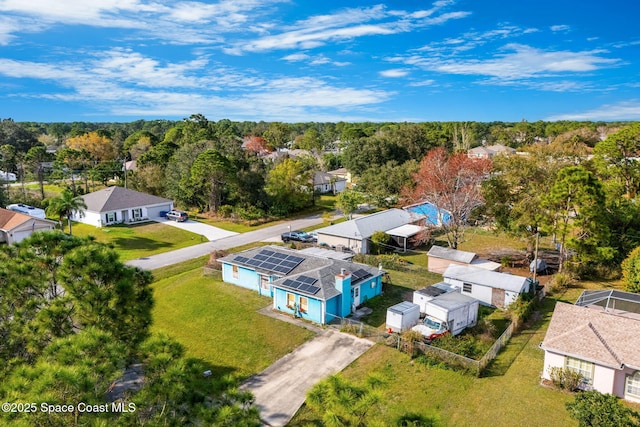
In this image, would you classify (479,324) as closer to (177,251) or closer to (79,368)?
(79,368)

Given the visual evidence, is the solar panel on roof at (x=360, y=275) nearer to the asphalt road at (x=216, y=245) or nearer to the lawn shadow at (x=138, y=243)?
the asphalt road at (x=216, y=245)

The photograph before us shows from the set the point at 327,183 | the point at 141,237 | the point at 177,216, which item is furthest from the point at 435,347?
the point at 327,183

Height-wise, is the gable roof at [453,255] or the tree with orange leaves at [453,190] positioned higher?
the tree with orange leaves at [453,190]

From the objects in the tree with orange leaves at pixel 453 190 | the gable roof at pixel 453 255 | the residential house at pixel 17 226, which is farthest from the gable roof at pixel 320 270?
the residential house at pixel 17 226

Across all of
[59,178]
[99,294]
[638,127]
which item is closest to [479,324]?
[99,294]

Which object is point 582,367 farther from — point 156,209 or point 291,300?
point 156,209

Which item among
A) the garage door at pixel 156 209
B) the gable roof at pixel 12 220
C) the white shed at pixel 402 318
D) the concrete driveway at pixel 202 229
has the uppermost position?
the gable roof at pixel 12 220
